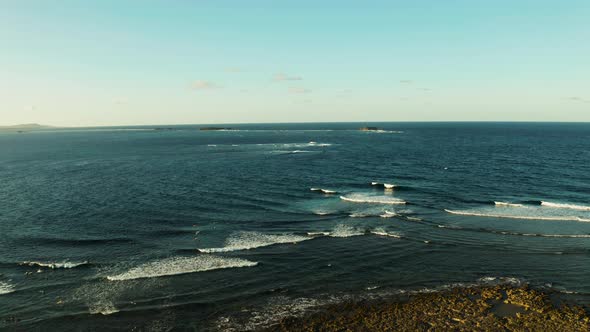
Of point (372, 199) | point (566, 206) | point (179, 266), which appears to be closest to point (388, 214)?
point (372, 199)

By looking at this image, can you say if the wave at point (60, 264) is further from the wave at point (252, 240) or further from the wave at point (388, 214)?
the wave at point (388, 214)

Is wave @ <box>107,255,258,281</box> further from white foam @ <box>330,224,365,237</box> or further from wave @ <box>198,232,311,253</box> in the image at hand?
white foam @ <box>330,224,365,237</box>

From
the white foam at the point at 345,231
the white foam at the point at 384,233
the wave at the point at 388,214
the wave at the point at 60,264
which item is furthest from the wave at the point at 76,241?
the wave at the point at 388,214

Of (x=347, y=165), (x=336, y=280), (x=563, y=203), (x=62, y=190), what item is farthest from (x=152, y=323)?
(x=347, y=165)

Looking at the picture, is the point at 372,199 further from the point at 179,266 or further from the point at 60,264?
the point at 60,264

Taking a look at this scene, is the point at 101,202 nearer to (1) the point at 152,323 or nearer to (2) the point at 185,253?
(2) the point at 185,253

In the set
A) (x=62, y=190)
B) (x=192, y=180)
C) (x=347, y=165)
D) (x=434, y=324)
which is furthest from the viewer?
(x=347, y=165)
